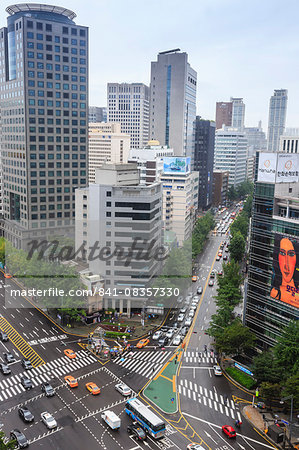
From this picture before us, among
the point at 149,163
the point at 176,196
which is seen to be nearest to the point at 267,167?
the point at 176,196

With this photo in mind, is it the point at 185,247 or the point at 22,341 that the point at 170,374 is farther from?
the point at 185,247

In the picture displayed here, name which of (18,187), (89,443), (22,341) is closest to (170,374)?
(89,443)

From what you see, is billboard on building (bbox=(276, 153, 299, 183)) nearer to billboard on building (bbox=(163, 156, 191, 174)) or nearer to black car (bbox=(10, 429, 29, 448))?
black car (bbox=(10, 429, 29, 448))

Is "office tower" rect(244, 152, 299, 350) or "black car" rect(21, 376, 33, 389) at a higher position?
"office tower" rect(244, 152, 299, 350)

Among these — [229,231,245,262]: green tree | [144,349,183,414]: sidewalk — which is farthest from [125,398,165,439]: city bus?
[229,231,245,262]: green tree

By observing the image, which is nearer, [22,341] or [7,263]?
[22,341]

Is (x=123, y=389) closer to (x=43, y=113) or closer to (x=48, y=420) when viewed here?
(x=48, y=420)

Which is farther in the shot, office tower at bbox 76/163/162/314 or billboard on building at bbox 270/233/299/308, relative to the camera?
office tower at bbox 76/163/162/314
